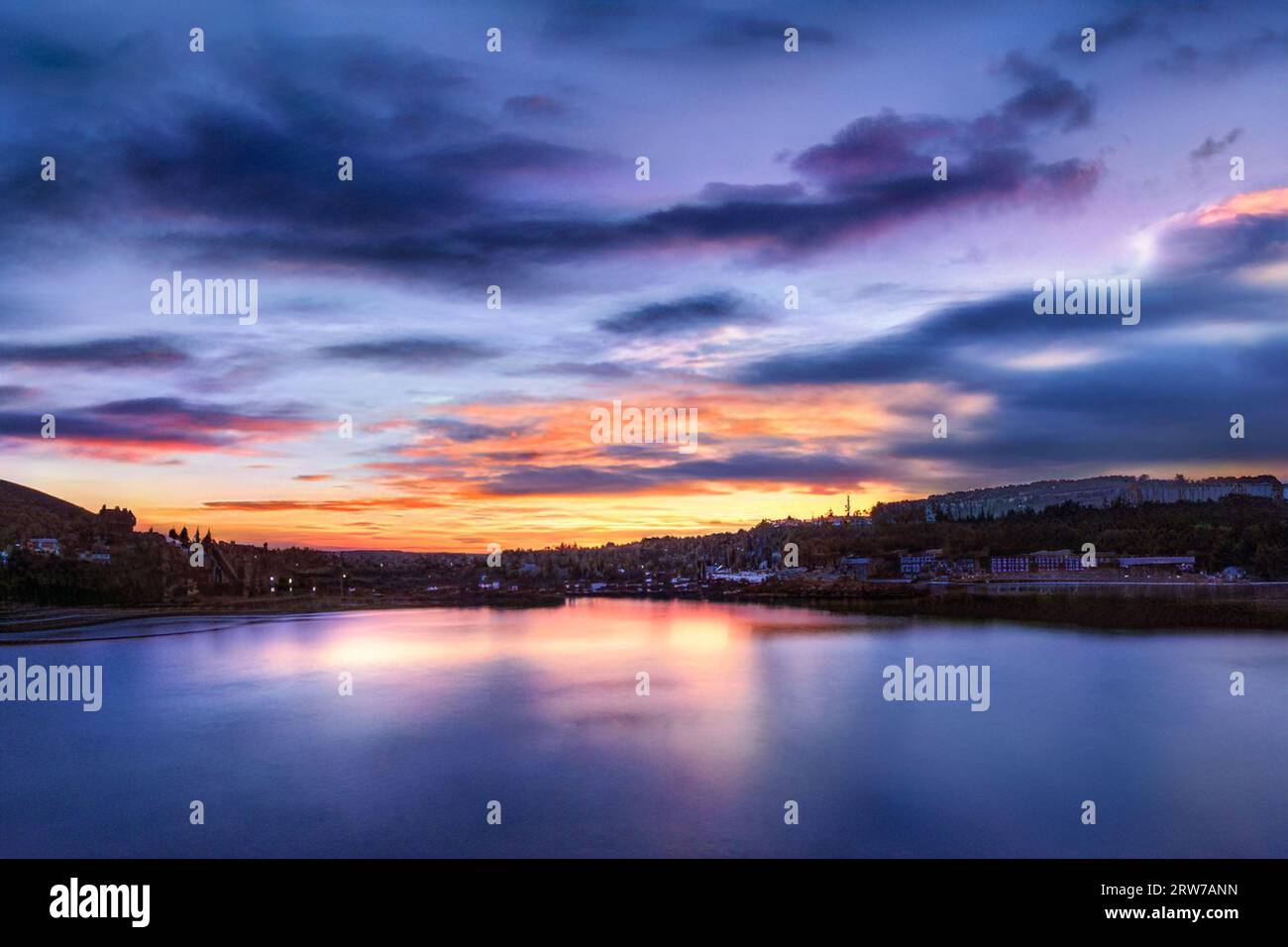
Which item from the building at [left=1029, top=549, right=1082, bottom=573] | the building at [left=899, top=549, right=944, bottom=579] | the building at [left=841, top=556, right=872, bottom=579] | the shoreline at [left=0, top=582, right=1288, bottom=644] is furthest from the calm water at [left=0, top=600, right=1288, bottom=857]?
the building at [left=899, top=549, right=944, bottom=579]

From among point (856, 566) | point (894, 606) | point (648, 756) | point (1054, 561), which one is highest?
point (1054, 561)

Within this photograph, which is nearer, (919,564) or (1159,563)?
(1159,563)

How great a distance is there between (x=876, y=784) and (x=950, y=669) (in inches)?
401

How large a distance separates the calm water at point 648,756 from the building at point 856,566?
2955 cm

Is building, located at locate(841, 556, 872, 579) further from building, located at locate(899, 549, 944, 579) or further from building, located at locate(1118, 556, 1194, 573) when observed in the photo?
building, located at locate(1118, 556, 1194, 573)

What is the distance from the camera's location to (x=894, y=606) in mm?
40438

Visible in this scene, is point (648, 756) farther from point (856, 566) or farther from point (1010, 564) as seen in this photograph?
point (1010, 564)

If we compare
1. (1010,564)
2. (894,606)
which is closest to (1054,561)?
(1010,564)

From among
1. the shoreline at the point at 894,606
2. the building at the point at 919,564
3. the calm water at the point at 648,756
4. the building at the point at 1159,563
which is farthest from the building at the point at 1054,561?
the calm water at the point at 648,756

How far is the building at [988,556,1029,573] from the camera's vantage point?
53.4 m

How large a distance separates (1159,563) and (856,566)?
714 inches

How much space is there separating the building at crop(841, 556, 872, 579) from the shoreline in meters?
5.43

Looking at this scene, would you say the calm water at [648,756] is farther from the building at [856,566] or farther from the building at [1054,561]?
the building at [856,566]
